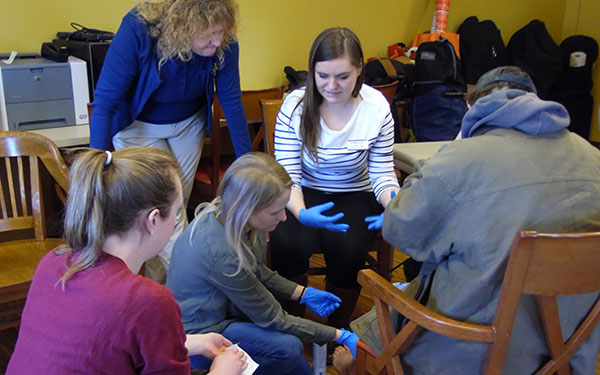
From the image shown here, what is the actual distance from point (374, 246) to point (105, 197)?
1286mm

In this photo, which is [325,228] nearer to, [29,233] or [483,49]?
[29,233]

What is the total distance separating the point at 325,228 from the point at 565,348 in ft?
2.77

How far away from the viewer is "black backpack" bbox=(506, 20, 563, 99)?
417cm

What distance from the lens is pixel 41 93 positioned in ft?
7.50

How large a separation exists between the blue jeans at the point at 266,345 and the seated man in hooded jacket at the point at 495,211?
0.42 m

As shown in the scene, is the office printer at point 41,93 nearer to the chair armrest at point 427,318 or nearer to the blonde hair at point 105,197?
the blonde hair at point 105,197

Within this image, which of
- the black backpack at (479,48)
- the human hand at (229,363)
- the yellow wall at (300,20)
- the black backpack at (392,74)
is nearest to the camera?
the human hand at (229,363)

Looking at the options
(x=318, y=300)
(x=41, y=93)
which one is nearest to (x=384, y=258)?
(x=318, y=300)

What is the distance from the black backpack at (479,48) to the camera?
393cm

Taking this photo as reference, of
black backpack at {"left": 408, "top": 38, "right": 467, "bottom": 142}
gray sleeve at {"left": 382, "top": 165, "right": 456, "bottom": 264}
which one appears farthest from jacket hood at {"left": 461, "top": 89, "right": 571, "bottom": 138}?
Result: black backpack at {"left": 408, "top": 38, "right": 467, "bottom": 142}

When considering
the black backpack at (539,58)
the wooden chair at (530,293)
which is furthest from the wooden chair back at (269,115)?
the black backpack at (539,58)

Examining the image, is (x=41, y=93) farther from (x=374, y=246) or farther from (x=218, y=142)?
(x=374, y=246)

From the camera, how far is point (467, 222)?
3.69ft

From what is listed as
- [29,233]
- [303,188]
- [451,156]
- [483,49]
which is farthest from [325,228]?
[483,49]
